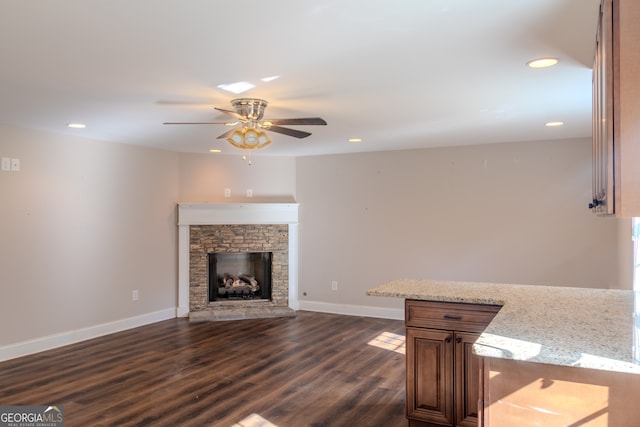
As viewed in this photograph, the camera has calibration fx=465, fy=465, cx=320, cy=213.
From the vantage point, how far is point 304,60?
2.62m

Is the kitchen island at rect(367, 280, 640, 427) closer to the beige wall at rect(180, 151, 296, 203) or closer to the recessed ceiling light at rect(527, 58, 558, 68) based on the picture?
the recessed ceiling light at rect(527, 58, 558, 68)

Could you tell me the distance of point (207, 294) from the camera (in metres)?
6.46

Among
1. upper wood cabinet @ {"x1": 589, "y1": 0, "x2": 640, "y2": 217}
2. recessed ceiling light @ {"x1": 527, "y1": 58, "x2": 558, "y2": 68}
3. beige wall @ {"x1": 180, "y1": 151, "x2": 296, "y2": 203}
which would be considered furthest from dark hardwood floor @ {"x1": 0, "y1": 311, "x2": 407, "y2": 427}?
recessed ceiling light @ {"x1": 527, "y1": 58, "x2": 558, "y2": 68}

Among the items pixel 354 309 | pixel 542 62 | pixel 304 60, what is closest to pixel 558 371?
pixel 542 62

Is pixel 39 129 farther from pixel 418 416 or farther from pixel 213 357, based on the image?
pixel 418 416

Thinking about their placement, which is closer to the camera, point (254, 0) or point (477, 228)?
point (254, 0)

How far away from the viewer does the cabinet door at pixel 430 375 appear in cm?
278

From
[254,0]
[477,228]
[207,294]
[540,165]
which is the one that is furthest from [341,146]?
[254,0]

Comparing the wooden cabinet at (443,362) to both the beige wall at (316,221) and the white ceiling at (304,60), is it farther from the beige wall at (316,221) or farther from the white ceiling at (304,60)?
the beige wall at (316,221)

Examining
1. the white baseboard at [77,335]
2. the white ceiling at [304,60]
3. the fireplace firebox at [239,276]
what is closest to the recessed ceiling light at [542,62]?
the white ceiling at [304,60]

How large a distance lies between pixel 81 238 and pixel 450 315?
13.7 ft

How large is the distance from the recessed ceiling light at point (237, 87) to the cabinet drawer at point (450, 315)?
1756 millimetres

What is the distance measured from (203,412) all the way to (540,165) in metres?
4.43

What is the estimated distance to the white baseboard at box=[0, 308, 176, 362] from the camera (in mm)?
4456
